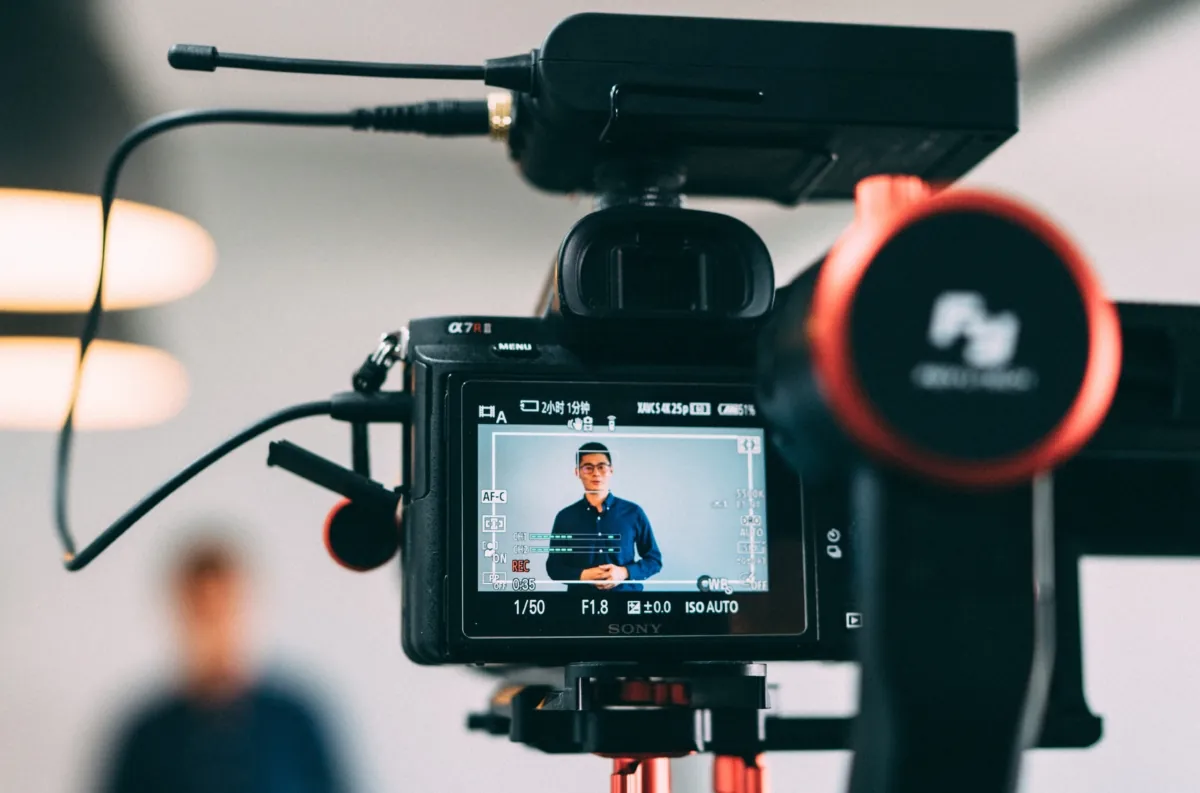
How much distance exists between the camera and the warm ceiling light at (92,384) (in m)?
1.67

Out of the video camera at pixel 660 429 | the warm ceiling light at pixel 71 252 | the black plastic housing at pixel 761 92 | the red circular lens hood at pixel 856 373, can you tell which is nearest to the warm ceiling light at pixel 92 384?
the warm ceiling light at pixel 71 252

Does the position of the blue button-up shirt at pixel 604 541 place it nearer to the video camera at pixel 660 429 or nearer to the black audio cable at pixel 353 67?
the video camera at pixel 660 429

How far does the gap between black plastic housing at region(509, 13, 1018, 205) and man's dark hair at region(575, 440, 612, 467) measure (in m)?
0.15

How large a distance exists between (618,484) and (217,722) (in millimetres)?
1390

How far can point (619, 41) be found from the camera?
1.71 ft

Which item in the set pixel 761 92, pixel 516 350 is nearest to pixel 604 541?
pixel 516 350

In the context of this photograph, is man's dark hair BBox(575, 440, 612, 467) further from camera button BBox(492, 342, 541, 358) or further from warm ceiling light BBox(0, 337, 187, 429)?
warm ceiling light BBox(0, 337, 187, 429)

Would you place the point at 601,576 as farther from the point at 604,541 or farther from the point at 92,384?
the point at 92,384

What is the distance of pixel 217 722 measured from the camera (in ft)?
5.58

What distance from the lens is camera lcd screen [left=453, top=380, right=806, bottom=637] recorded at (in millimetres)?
518

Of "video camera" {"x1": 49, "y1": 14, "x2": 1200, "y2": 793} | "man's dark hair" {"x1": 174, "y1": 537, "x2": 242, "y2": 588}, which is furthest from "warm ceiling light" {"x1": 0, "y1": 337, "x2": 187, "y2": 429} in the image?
"video camera" {"x1": 49, "y1": 14, "x2": 1200, "y2": 793}

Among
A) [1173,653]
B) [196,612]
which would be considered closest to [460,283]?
[196,612]

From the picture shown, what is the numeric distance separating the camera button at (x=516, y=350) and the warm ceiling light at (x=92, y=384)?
1.31m

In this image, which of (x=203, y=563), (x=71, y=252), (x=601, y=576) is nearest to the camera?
(x=601, y=576)
